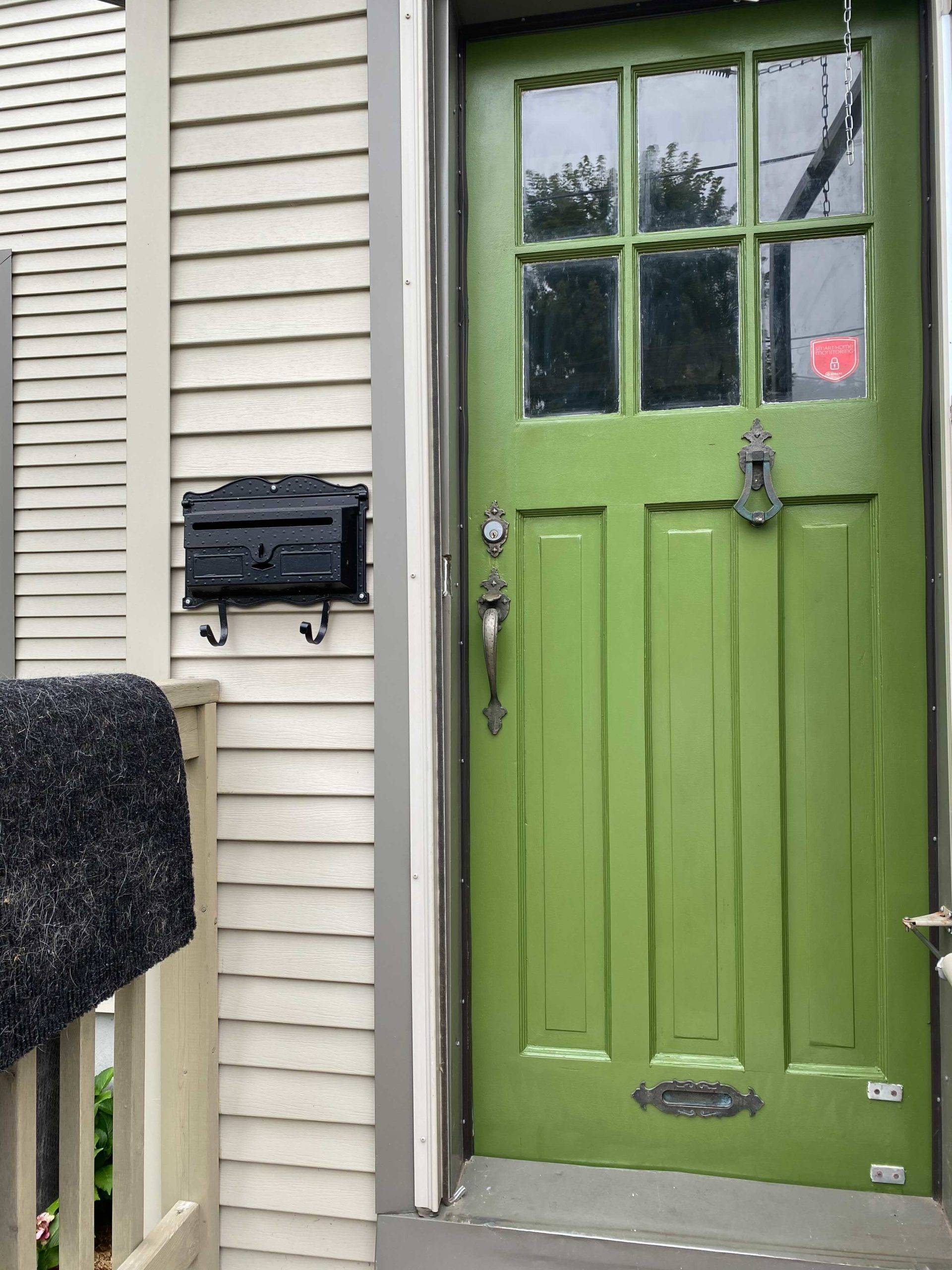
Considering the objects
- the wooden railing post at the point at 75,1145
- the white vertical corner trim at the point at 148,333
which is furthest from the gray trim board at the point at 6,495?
the wooden railing post at the point at 75,1145

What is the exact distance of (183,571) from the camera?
149cm

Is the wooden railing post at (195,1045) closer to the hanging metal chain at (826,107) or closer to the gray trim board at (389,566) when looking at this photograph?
the gray trim board at (389,566)

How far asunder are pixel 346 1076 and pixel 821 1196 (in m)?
0.83

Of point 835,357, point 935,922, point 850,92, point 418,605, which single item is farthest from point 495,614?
point 850,92

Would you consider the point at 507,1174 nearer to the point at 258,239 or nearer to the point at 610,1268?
the point at 610,1268

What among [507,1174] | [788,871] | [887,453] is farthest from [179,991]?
[887,453]

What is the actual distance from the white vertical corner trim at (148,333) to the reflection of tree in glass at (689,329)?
0.88 m

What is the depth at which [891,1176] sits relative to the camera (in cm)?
135

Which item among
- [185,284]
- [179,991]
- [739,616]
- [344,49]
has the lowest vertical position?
[179,991]

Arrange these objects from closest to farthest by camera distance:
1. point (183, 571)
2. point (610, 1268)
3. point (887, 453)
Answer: point (610, 1268) < point (887, 453) < point (183, 571)

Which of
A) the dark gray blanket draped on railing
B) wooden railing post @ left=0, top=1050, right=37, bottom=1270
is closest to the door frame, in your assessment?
the dark gray blanket draped on railing

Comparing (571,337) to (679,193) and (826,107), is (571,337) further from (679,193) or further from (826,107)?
(826,107)

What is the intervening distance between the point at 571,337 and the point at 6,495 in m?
1.97

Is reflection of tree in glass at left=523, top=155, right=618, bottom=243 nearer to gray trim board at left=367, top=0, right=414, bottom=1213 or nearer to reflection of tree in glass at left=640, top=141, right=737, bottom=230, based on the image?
reflection of tree in glass at left=640, top=141, right=737, bottom=230
